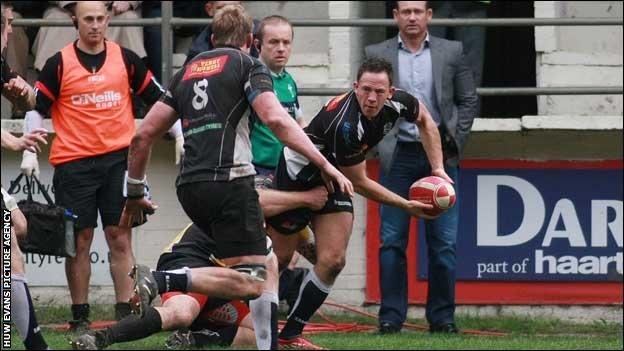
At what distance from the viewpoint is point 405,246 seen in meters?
12.5

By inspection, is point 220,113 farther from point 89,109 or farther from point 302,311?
point 89,109

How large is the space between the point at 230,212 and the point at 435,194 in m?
1.77

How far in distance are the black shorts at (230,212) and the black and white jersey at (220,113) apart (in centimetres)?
5

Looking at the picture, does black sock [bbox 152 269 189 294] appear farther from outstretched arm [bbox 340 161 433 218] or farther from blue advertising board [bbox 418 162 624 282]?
blue advertising board [bbox 418 162 624 282]

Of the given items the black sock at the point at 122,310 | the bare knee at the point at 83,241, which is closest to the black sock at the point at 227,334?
the black sock at the point at 122,310

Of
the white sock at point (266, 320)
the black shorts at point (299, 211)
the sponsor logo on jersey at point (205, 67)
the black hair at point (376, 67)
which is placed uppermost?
the sponsor logo on jersey at point (205, 67)

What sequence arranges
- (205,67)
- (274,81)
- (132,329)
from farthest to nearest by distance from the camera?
(274,81), (205,67), (132,329)

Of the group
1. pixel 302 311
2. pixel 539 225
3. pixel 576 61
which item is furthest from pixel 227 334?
pixel 576 61

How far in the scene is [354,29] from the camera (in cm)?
1415

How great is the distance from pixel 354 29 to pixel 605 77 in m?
2.27

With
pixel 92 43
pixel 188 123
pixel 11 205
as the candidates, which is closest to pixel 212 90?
pixel 188 123

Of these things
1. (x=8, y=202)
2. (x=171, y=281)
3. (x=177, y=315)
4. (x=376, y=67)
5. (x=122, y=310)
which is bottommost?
(x=122, y=310)

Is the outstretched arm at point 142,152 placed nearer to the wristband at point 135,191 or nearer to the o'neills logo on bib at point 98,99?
the wristband at point 135,191

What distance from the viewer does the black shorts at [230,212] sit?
941 centimetres
